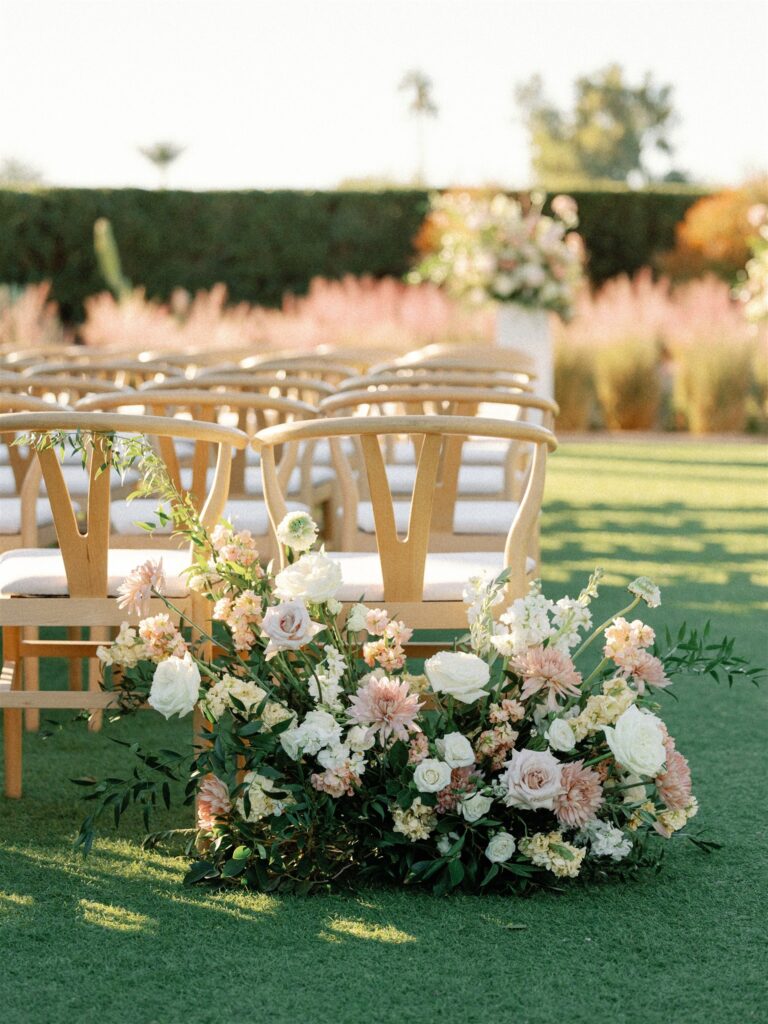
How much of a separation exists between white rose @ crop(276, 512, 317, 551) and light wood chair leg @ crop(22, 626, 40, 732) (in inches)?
35.4

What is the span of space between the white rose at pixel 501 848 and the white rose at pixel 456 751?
130mm

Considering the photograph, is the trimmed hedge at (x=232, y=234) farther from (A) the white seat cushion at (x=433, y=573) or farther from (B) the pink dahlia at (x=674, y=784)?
(B) the pink dahlia at (x=674, y=784)

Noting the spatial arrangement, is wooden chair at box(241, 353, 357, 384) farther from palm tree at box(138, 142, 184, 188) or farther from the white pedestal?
palm tree at box(138, 142, 184, 188)

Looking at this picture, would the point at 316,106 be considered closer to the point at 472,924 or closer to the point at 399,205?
the point at 399,205

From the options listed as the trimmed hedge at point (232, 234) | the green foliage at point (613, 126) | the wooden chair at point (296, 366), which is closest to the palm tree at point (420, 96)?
the green foliage at point (613, 126)

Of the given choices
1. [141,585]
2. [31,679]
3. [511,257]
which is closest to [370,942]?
[141,585]

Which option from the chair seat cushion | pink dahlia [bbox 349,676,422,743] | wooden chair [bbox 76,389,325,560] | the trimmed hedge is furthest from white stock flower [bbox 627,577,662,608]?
the trimmed hedge

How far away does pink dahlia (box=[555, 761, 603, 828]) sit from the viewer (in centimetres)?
230

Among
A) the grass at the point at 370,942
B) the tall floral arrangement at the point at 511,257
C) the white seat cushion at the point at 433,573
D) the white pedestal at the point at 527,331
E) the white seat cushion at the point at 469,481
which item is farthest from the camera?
the white pedestal at the point at 527,331

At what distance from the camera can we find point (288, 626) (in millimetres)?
2297

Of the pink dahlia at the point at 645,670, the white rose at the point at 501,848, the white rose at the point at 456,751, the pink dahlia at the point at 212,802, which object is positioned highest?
the pink dahlia at the point at 645,670

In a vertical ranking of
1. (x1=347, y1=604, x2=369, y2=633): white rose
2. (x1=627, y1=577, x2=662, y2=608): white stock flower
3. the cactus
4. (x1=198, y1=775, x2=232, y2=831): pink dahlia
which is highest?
the cactus

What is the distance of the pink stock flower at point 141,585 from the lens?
2.41 metres

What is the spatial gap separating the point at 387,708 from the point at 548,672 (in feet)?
0.90
